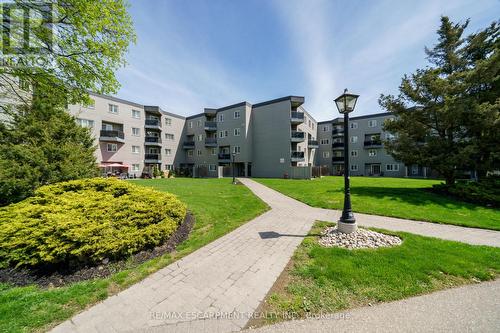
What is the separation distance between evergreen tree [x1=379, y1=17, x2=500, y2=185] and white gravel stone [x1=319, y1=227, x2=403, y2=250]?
11.2 meters

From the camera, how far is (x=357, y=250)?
453 cm

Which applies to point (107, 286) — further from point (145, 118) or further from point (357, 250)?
point (145, 118)

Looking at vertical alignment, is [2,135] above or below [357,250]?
above

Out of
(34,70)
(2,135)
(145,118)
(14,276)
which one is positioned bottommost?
(14,276)

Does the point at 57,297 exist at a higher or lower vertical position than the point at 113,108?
lower

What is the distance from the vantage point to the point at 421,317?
8.55ft

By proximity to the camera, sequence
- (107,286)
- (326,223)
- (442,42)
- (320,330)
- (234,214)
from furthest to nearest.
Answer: (442,42), (234,214), (326,223), (107,286), (320,330)

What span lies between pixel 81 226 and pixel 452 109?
18507 millimetres

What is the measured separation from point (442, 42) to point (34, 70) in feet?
79.3

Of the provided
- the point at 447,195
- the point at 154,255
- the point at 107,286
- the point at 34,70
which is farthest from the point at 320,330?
the point at 447,195

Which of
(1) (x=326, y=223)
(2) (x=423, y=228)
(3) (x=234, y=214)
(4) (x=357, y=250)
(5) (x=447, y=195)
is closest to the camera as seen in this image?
(4) (x=357, y=250)

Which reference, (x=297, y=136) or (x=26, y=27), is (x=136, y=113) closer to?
(x=297, y=136)

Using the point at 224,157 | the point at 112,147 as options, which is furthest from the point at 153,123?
the point at 224,157

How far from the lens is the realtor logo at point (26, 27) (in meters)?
5.89
